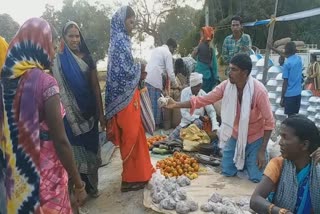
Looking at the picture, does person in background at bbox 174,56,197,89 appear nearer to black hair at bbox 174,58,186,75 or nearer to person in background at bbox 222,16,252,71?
black hair at bbox 174,58,186,75

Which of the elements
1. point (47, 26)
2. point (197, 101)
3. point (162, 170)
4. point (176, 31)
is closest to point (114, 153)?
point (162, 170)

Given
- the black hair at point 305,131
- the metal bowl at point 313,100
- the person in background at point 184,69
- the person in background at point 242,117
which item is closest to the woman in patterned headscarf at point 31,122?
the black hair at point 305,131

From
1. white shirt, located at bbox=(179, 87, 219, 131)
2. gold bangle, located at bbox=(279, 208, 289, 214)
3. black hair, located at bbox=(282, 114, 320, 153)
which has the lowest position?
white shirt, located at bbox=(179, 87, 219, 131)

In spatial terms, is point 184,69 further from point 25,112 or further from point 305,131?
point 25,112

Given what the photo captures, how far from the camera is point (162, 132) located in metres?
7.84

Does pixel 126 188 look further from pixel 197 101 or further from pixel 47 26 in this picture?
pixel 47 26

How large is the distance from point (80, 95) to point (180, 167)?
1.64 meters

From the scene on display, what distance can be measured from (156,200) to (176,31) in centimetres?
2970

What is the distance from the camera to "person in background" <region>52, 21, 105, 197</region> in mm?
4070

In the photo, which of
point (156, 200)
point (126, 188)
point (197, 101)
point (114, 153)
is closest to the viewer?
point (156, 200)

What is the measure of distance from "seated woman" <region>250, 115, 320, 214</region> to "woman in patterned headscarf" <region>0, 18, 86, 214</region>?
1.22 metres

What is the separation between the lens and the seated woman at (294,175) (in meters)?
2.40

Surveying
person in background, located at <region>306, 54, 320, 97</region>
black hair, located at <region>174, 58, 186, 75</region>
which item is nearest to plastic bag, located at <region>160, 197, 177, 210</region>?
black hair, located at <region>174, 58, 186, 75</region>

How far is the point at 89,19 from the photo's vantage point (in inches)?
1373
